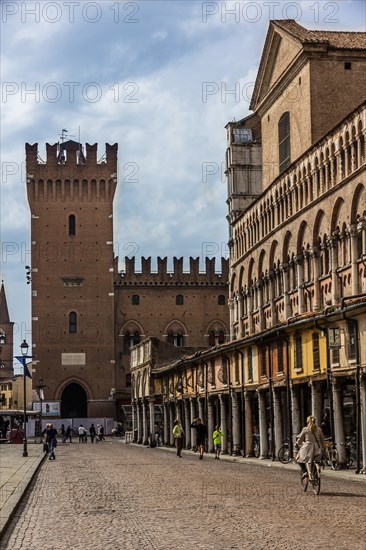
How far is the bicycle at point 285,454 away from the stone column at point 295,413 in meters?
0.31

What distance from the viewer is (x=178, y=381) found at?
54.8m

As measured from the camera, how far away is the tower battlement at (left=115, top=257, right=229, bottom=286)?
90500 mm

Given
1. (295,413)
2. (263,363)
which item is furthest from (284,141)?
(295,413)

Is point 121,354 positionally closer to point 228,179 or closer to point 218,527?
point 228,179

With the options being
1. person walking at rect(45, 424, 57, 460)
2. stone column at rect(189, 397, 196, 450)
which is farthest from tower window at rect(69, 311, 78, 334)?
person walking at rect(45, 424, 57, 460)

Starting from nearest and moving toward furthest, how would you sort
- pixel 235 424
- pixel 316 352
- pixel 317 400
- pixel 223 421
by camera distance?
1. pixel 317 400
2. pixel 316 352
3. pixel 235 424
4. pixel 223 421

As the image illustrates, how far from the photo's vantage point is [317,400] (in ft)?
101

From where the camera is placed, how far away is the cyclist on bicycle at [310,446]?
19672 millimetres

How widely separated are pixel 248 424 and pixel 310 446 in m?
19.2

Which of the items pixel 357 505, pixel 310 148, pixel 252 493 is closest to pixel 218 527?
pixel 357 505

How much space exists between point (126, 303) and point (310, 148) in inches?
1935

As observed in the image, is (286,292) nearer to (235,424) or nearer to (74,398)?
(235,424)

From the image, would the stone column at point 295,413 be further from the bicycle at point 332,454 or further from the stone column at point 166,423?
the stone column at point 166,423

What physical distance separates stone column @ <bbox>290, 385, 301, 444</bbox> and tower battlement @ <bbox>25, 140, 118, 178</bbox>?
57.8 meters
